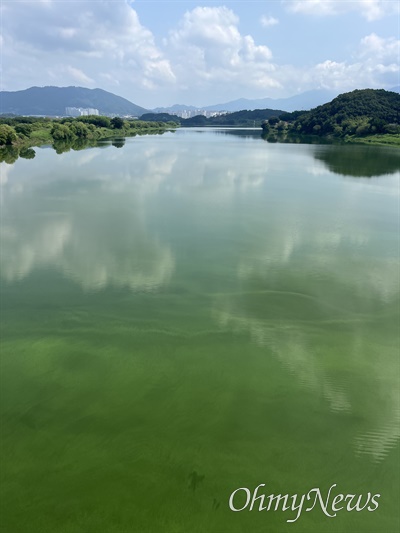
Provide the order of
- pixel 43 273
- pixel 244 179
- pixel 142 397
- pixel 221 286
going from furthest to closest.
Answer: pixel 244 179, pixel 43 273, pixel 221 286, pixel 142 397

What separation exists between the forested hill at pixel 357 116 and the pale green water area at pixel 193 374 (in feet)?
192

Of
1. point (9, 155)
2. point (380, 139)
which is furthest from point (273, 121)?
point (9, 155)

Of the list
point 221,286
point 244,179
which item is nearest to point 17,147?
point 244,179

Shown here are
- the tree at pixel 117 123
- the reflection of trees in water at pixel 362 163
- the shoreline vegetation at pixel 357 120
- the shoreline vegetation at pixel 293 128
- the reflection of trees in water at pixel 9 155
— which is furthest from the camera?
the tree at pixel 117 123

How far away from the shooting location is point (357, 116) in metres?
73.4

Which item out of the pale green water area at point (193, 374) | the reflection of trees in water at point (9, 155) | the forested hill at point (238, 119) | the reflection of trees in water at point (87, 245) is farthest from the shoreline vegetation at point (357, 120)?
the forested hill at point (238, 119)

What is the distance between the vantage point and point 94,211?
667 inches

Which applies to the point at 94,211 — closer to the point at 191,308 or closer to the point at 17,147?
the point at 191,308

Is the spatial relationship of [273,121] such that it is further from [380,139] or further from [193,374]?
[193,374]

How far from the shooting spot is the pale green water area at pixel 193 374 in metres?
4.44

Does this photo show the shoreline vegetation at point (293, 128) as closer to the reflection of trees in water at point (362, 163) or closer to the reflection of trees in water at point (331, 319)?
the reflection of trees in water at point (362, 163)

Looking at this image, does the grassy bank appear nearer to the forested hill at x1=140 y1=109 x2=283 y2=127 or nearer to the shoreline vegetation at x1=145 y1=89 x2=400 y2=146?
the shoreline vegetation at x1=145 y1=89 x2=400 y2=146

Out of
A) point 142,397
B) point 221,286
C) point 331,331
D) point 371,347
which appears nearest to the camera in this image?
→ point 142,397

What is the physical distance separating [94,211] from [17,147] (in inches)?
1507
